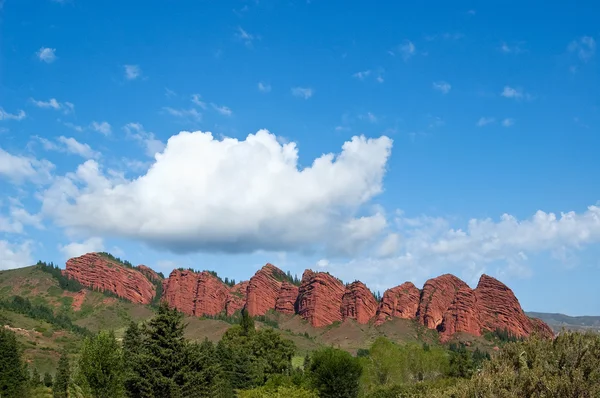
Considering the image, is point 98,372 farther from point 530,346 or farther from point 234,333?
point 234,333

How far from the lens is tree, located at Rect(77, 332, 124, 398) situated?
58.1m

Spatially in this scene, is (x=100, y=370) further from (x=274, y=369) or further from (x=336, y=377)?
(x=274, y=369)

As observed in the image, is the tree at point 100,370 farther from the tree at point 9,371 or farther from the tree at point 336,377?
the tree at point 336,377

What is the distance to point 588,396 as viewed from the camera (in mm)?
21219

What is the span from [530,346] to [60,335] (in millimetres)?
201789

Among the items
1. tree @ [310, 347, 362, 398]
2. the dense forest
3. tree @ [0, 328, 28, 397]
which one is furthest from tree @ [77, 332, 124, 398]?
tree @ [310, 347, 362, 398]

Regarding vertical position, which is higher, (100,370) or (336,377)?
(100,370)

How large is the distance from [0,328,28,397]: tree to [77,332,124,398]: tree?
2941 centimetres

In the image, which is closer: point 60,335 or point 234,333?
point 234,333

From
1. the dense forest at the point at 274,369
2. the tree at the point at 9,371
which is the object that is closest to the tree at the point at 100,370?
the dense forest at the point at 274,369

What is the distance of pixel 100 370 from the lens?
58.0m

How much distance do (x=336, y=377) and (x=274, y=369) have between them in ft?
104

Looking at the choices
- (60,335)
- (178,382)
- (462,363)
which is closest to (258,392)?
(178,382)

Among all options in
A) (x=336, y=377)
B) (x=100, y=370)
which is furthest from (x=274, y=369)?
(x=100, y=370)
